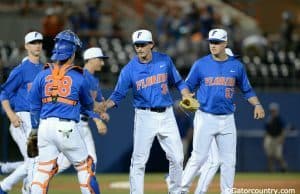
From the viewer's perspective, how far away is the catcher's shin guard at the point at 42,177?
9.89m

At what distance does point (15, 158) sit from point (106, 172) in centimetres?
227

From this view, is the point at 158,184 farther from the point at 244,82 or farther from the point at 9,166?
the point at 244,82

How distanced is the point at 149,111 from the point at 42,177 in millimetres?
2116

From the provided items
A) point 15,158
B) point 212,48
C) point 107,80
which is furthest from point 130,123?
point 212,48

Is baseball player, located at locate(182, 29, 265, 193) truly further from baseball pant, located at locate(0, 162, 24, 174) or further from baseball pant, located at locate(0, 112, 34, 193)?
baseball pant, located at locate(0, 162, 24, 174)

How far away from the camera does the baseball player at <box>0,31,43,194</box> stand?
12.3 m

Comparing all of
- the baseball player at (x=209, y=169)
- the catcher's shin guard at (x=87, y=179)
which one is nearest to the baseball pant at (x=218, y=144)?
the baseball player at (x=209, y=169)

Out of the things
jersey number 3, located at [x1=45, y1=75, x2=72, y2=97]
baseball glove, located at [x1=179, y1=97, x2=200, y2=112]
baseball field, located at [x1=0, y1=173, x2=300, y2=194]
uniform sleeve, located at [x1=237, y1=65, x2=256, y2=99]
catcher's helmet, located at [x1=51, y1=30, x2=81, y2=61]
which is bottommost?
baseball field, located at [x1=0, y1=173, x2=300, y2=194]

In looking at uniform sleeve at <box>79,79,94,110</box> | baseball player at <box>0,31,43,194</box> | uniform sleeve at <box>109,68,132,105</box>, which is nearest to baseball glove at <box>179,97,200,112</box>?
uniform sleeve at <box>109,68,132,105</box>

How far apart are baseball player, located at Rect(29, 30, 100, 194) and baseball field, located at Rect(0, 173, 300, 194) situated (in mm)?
4319

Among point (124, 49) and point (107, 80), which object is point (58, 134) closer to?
point (107, 80)

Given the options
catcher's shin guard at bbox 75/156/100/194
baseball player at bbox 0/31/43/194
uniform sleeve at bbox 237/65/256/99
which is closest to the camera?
catcher's shin guard at bbox 75/156/100/194

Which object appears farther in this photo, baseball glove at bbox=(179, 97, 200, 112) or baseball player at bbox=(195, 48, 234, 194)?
baseball player at bbox=(195, 48, 234, 194)

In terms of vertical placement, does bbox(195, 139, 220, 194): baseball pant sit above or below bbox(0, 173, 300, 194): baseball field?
above
